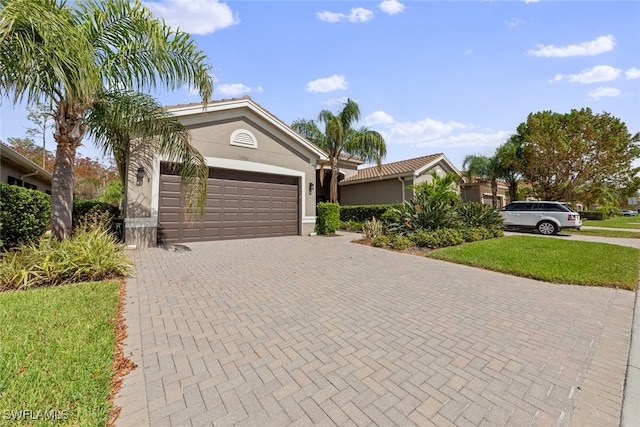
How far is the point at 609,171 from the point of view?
18172 mm

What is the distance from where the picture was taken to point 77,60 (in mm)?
4758

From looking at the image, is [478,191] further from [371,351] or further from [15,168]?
[15,168]

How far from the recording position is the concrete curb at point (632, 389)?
6.86 feet

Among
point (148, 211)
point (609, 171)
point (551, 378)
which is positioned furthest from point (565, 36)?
point (609, 171)

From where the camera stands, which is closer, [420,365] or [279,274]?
[420,365]

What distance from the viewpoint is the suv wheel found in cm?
1433

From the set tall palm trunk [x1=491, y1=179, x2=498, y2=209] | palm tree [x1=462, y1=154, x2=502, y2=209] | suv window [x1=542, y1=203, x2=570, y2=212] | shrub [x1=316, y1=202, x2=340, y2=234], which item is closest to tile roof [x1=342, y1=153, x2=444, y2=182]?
shrub [x1=316, y1=202, x2=340, y2=234]

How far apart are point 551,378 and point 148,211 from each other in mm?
10777

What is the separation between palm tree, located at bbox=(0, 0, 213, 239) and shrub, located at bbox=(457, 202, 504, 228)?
39.9 ft

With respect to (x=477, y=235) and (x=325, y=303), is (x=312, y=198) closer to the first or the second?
(x=477, y=235)

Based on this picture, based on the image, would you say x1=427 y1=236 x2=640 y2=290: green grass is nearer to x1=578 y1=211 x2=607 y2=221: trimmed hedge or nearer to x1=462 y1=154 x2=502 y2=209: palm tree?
x1=462 y1=154 x2=502 y2=209: palm tree

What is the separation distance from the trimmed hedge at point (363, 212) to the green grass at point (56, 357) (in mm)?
13269

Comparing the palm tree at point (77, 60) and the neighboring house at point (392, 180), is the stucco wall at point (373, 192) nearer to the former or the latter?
the neighboring house at point (392, 180)

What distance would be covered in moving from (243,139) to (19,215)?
7102 millimetres
